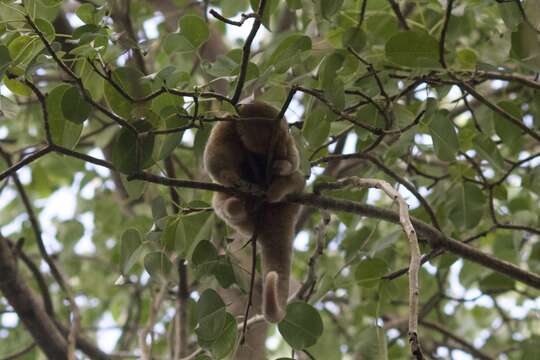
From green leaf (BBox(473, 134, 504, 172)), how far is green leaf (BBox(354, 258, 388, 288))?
0.66 m

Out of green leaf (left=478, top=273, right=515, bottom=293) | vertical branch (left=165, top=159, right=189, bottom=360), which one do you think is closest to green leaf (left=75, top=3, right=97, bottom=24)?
vertical branch (left=165, top=159, right=189, bottom=360)

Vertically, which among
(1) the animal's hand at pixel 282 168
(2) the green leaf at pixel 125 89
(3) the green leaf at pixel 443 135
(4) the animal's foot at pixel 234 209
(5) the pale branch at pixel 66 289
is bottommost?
(5) the pale branch at pixel 66 289

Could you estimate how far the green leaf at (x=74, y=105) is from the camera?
2271mm

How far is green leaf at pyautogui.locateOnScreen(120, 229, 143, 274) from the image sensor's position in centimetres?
260

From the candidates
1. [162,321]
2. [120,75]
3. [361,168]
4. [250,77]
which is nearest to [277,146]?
[250,77]

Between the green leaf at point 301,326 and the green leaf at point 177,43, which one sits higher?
the green leaf at point 177,43

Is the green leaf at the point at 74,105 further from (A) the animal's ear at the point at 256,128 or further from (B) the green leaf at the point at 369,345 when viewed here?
(B) the green leaf at the point at 369,345

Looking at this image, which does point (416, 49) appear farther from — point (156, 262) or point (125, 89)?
point (156, 262)

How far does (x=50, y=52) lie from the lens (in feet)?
6.84

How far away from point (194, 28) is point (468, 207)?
4.92 ft

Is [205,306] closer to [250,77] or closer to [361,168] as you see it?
[250,77]

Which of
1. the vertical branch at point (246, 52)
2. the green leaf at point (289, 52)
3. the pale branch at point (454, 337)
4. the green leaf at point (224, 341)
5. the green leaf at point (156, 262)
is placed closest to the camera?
the vertical branch at point (246, 52)

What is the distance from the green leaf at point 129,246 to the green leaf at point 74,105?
1.69 ft

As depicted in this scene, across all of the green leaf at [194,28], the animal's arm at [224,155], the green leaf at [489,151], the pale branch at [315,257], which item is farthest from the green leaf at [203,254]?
Result: the green leaf at [489,151]
